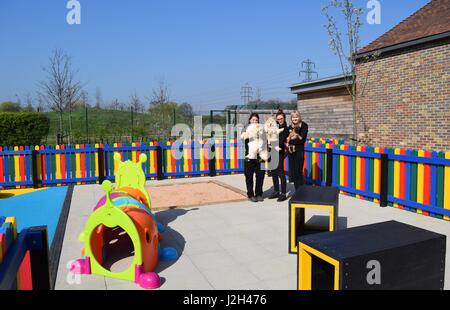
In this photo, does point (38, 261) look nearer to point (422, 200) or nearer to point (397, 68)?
point (422, 200)

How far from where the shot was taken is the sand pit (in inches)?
309

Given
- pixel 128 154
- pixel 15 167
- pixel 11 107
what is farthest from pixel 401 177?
pixel 11 107

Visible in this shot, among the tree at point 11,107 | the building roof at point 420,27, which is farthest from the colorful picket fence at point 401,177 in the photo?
the tree at point 11,107

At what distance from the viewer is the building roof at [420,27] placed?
37.3 feet

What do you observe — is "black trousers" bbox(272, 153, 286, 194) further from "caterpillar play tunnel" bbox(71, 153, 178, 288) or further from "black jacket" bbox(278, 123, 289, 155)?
"caterpillar play tunnel" bbox(71, 153, 178, 288)

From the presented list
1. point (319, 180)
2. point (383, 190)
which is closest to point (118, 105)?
point (319, 180)

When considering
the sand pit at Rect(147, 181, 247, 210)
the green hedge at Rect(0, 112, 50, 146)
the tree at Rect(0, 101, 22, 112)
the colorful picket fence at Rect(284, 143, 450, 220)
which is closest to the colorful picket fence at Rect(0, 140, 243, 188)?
the sand pit at Rect(147, 181, 247, 210)

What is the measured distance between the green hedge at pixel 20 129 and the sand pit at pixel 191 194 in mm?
8710

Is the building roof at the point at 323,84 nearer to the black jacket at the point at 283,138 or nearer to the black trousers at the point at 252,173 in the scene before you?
the black jacket at the point at 283,138

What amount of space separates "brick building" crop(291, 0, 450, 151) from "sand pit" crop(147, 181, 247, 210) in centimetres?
644

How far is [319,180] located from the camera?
30.5ft
